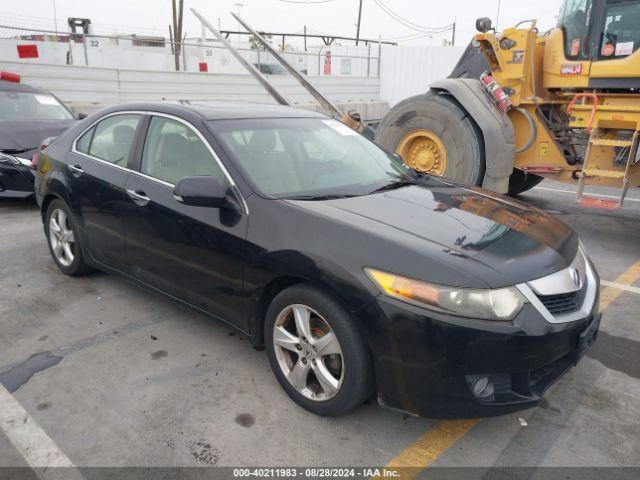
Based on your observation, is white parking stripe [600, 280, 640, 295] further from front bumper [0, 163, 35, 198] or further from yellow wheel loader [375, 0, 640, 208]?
front bumper [0, 163, 35, 198]

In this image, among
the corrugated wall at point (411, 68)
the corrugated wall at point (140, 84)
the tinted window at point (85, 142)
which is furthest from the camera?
the corrugated wall at point (411, 68)

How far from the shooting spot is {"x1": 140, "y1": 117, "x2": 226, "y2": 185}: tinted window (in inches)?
127

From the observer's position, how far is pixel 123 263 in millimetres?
3807

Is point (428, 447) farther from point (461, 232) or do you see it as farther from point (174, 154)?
point (174, 154)

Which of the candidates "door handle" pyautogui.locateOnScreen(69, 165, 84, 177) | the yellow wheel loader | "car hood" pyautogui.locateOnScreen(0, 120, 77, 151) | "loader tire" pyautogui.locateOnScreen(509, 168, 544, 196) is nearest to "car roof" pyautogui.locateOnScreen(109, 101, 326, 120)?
"door handle" pyautogui.locateOnScreen(69, 165, 84, 177)

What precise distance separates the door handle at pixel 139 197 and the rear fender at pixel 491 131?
430 cm

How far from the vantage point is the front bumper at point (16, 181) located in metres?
6.57

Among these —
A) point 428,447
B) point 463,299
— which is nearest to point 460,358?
point 463,299

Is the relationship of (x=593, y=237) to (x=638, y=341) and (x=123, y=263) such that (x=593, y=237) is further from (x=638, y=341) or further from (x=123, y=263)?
(x=123, y=263)

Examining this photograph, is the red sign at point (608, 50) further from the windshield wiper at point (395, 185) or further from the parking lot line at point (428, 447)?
the parking lot line at point (428, 447)

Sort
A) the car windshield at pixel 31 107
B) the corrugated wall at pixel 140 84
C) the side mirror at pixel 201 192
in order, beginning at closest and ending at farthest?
the side mirror at pixel 201 192, the car windshield at pixel 31 107, the corrugated wall at pixel 140 84

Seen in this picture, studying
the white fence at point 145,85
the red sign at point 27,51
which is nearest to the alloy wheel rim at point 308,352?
the white fence at point 145,85

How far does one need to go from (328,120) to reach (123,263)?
6.04ft

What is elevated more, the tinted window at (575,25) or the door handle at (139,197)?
the tinted window at (575,25)
